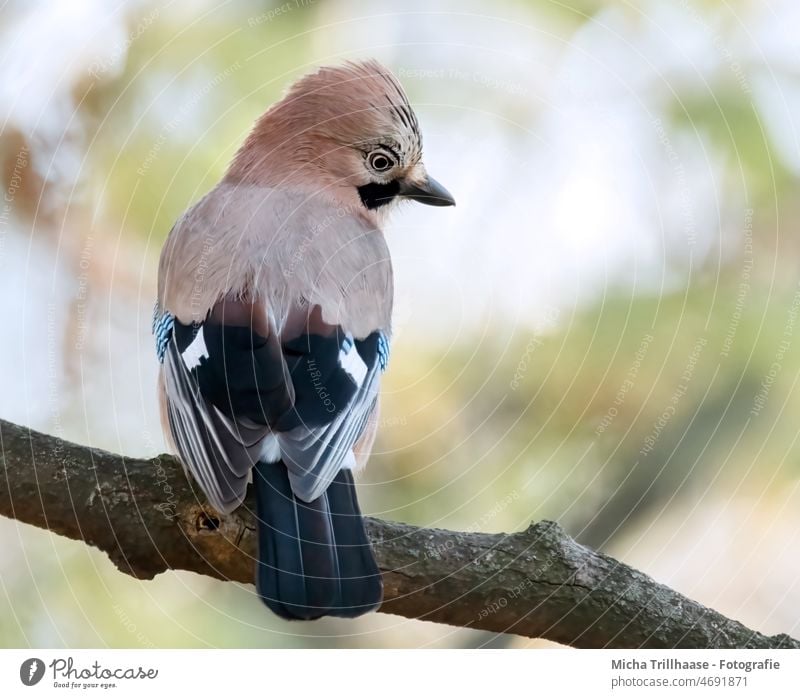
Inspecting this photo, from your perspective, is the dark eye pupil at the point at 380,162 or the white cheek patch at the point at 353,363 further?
the dark eye pupil at the point at 380,162

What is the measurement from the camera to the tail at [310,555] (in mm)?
1853

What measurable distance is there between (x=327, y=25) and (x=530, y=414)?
47.9 inches

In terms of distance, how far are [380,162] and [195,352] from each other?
0.81 m

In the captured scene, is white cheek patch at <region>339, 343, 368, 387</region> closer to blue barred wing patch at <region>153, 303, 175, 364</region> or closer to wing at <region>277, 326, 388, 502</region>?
wing at <region>277, 326, 388, 502</region>

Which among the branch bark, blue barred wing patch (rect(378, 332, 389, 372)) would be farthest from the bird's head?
the branch bark

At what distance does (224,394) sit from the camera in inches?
81.1

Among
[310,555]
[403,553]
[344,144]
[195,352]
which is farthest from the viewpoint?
[344,144]

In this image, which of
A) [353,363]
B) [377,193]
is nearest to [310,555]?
[353,363]

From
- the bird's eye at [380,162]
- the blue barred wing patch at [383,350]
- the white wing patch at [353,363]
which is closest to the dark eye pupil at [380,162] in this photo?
the bird's eye at [380,162]

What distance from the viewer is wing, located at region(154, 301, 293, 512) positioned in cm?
196

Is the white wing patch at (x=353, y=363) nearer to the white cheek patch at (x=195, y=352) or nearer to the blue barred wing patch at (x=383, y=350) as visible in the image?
the blue barred wing patch at (x=383, y=350)

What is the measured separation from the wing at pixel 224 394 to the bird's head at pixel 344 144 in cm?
60

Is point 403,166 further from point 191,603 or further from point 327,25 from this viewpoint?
point 191,603

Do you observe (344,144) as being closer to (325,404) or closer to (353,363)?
(353,363)
